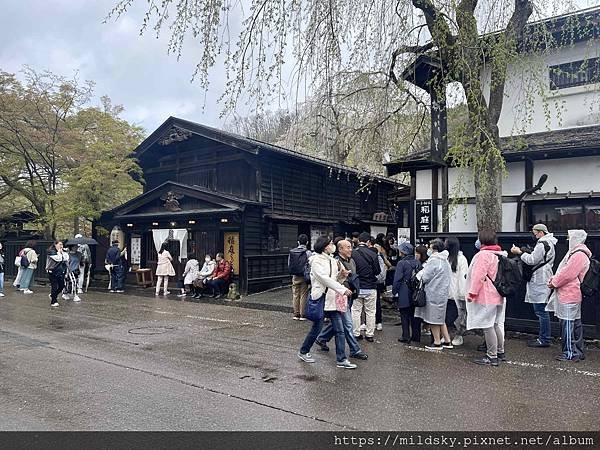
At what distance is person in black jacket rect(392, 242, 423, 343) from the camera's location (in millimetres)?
7719

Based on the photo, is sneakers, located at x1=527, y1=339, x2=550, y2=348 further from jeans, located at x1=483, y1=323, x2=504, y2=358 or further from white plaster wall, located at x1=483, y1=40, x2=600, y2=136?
white plaster wall, located at x1=483, y1=40, x2=600, y2=136

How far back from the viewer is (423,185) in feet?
40.9

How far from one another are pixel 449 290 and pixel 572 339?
6.30 ft

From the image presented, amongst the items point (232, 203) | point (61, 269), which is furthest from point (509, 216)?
point (61, 269)

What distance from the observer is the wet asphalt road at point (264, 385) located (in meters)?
4.26

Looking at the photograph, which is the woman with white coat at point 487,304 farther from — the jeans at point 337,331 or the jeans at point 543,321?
the jeans at point 337,331

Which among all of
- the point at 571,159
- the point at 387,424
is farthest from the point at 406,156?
the point at 387,424

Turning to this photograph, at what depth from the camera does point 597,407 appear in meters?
4.68

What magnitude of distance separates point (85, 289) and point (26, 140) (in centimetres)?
742

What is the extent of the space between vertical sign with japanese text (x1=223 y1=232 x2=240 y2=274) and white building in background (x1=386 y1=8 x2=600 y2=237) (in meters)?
6.57

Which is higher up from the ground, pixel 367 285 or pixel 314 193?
pixel 314 193

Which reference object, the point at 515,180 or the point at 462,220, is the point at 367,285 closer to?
the point at 462,220

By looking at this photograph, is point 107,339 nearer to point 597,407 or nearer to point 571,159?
point 597,407

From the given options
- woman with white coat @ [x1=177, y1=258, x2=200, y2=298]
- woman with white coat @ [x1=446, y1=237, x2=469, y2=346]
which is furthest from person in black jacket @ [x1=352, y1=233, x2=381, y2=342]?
woman with white coat @ [x1=177, y1=258, x2=200, y2=298]
